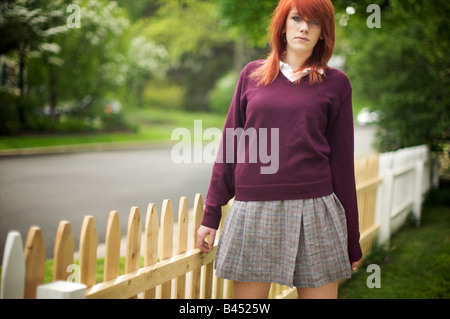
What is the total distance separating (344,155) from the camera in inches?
71.9

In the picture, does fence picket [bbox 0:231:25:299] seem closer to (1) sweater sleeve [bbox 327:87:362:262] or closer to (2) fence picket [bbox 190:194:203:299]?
(2) fence picket [bbox 190:194:203:299]

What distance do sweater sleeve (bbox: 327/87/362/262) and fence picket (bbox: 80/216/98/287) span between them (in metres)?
0.97

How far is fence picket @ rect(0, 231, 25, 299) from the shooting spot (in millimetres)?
1315

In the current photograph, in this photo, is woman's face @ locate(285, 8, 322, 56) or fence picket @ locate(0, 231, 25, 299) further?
woman's face @ locate(285, 8, 322, 56)

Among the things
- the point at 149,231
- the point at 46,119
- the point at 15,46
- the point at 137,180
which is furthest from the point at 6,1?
the point at 46,119

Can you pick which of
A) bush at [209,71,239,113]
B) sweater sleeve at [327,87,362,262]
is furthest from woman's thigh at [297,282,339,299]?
bush at [209,71,239,113]

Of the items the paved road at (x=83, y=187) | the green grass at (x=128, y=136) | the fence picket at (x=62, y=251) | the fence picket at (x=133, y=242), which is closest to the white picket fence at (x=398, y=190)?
the paved road at (x=83, y=187)

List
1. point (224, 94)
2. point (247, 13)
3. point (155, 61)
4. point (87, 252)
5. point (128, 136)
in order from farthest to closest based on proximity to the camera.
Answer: point (224, 94) → point (155, 61) → point (128, 136) → point (247, 13) → point (87, 252)

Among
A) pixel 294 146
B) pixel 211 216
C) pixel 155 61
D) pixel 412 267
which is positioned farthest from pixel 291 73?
pixel 155 61

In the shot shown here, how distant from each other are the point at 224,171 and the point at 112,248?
0.55 meters

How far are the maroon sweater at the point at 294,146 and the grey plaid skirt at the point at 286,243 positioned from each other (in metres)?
0.05

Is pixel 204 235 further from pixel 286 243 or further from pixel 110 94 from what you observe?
pixel 110 94
